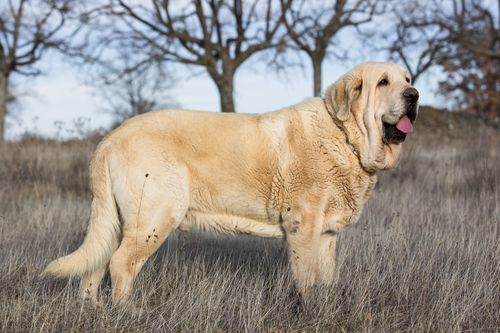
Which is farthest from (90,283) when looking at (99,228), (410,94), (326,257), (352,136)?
(410,94)

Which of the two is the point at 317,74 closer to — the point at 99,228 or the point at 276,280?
the point at 276,280

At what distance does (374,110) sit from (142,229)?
1.64m

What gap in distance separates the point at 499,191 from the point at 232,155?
4.75 m

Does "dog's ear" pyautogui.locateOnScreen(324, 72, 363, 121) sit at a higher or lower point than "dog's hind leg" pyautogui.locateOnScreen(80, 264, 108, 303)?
higher

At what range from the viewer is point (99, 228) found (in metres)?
3.20

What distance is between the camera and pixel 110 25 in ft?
52.2

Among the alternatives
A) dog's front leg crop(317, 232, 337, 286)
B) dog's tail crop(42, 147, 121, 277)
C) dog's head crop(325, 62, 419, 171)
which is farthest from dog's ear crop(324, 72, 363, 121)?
dog's tail crop(42, 147, 121, 277)

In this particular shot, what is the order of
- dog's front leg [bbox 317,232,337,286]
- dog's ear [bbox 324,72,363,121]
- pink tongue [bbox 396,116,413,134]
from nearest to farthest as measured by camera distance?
pink tongue [bbox 396,116,413,134] < dog's ear [bbox 324,72,363,121] < dog's front leg [bbox 317,232,337,286]

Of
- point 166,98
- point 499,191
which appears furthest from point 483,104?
point 499,191

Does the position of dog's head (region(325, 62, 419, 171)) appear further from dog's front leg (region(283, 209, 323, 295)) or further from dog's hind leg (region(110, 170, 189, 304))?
dog's hind leg (region(110, 170, 189, 304))

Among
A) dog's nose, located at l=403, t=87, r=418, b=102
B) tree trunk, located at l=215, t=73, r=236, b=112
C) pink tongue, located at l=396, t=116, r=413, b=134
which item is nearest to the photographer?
dog's nose, located at l=403, t=87, r=418, b=102

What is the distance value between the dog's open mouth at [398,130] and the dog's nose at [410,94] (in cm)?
13

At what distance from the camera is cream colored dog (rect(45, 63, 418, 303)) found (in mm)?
3182

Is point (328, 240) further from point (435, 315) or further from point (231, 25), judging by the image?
point (231, 25)
